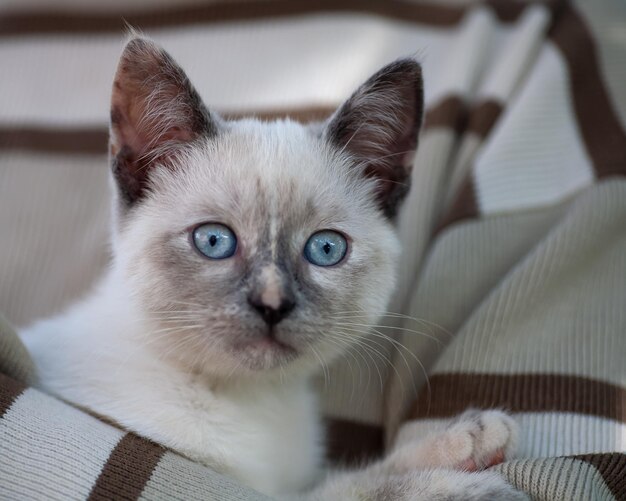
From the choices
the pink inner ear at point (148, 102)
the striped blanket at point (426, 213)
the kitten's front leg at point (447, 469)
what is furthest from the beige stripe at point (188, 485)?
the pink inner ear at point (148, 102)

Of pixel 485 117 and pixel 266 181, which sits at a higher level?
pixel 485 117

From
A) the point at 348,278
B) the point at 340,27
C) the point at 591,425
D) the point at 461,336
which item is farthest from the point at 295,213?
the point at 340,27

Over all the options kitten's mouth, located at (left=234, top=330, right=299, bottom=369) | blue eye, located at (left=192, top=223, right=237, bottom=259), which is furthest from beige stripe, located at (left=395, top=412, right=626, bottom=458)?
blue eye, located at (left=192, top=223, right=237, bottom=259)

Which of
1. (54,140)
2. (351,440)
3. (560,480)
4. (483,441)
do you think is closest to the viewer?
(560,480)

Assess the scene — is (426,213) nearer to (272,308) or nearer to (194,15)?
(272,308)

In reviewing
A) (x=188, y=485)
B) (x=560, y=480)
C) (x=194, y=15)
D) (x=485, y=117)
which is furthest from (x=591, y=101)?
(x=188, y=485)

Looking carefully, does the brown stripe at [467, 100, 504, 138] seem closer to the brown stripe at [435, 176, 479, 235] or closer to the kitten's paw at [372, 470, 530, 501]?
the brown stripe at [435, 176, 479, 235]

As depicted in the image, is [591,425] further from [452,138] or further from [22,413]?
[22,413]

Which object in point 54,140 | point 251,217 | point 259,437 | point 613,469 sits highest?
point 54,140
